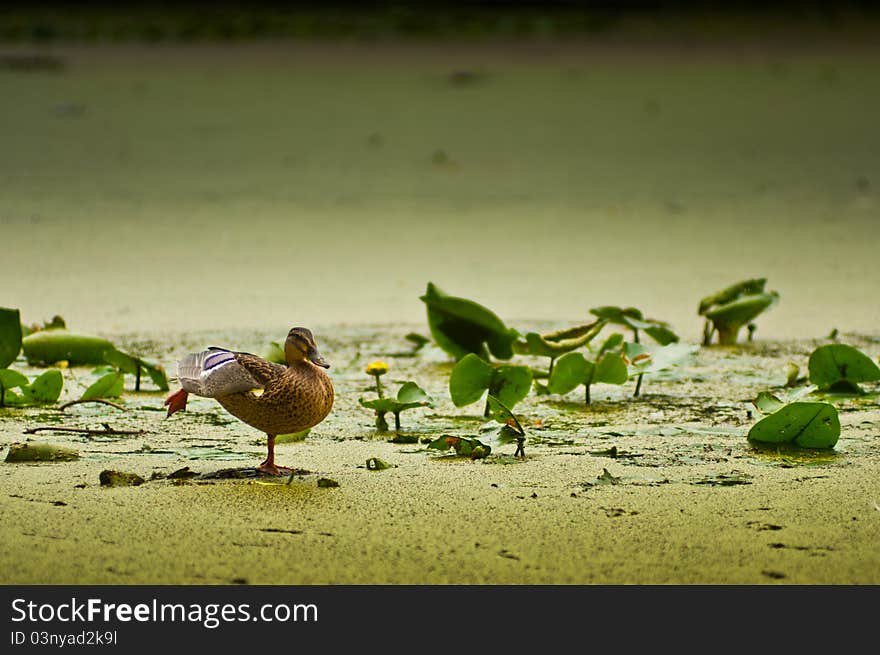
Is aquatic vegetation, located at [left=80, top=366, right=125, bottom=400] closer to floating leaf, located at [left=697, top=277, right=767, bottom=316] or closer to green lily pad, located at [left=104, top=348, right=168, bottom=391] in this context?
green lily pad, located at [left=104, top=348, right=168, bottom=391]

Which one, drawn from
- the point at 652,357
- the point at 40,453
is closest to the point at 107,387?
the point at 40,453

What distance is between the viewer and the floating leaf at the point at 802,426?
1.86 meters

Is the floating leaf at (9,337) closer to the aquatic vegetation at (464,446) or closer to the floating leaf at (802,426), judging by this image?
the aquatic vegetation at (464,446)

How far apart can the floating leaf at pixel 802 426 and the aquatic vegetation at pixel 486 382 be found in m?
0.38

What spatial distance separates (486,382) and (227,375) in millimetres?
574

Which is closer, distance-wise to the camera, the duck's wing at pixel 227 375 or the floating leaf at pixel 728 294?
the duck's wing at pixel 227 375

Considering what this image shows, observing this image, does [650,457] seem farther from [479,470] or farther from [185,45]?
[185,45]

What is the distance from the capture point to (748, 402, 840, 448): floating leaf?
73.4 inches

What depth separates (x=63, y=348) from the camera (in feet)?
8.54

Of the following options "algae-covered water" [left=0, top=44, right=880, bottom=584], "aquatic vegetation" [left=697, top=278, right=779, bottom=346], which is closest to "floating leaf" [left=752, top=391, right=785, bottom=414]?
"algae-covered water" [left=0, top=44, right=880, bottom=584]

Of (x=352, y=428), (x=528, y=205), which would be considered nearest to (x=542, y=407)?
(x=352, y=428)

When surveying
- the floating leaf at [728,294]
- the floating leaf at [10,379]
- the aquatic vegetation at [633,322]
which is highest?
the floating leaf at [728,294]

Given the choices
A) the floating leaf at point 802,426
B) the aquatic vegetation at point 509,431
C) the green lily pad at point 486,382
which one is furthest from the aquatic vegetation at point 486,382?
the floating leaf at point 802,426

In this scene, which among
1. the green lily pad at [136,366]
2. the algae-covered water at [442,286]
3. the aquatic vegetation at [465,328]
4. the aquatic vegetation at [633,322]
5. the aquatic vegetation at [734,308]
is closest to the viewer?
the algae-covered water at [442,286]
